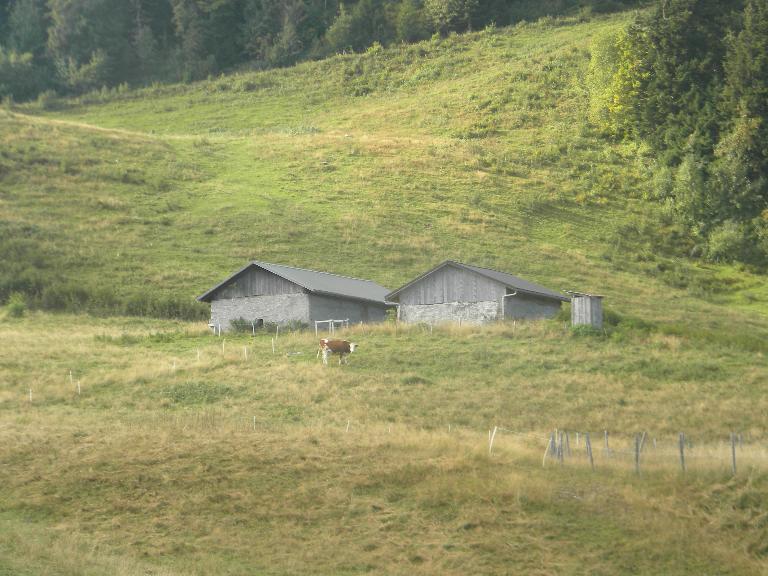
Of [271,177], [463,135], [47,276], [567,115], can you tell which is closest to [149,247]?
[47,276]

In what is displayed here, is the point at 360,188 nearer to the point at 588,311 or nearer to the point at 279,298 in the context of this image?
the point at 279,298

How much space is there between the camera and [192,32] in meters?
148

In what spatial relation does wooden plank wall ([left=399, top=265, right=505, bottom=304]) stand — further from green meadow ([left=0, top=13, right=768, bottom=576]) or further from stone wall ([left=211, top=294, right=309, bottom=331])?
stone wall ([left=211, top=294, right=309, bottom=331])

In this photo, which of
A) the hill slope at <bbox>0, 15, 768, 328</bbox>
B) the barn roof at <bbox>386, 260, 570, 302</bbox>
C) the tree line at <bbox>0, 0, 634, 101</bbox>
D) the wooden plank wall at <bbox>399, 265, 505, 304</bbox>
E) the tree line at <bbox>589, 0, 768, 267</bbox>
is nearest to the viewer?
the barn roof at <bbox>386, 260, 570, 302</bbox>

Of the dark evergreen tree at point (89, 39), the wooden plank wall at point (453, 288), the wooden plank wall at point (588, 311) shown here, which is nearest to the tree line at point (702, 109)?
the wooden plank wall at point (453, 288)

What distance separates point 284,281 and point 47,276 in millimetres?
15354

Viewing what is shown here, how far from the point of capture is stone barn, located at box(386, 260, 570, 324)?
5144cm

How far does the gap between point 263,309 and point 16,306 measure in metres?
12.2

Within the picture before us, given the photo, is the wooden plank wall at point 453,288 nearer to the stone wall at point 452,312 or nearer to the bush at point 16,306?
the stone wall at point 452,312

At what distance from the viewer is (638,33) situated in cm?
9450

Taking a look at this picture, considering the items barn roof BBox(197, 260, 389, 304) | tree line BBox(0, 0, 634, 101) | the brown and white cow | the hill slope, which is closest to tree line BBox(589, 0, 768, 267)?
the hill slope

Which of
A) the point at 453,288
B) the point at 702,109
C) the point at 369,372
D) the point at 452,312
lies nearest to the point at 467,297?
the point at 453,288

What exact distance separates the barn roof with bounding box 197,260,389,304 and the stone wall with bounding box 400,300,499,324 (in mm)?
2538

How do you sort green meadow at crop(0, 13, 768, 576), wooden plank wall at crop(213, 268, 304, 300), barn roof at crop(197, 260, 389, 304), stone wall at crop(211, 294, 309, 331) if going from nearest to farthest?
green meadow at crop(0, 13, 768, 576)
barn roof at crop(197, 260, 389, 304)
stone wall at crop(211, 294, 309, 331)
wooden plank wall at crop(213, 268, 304, 300)
